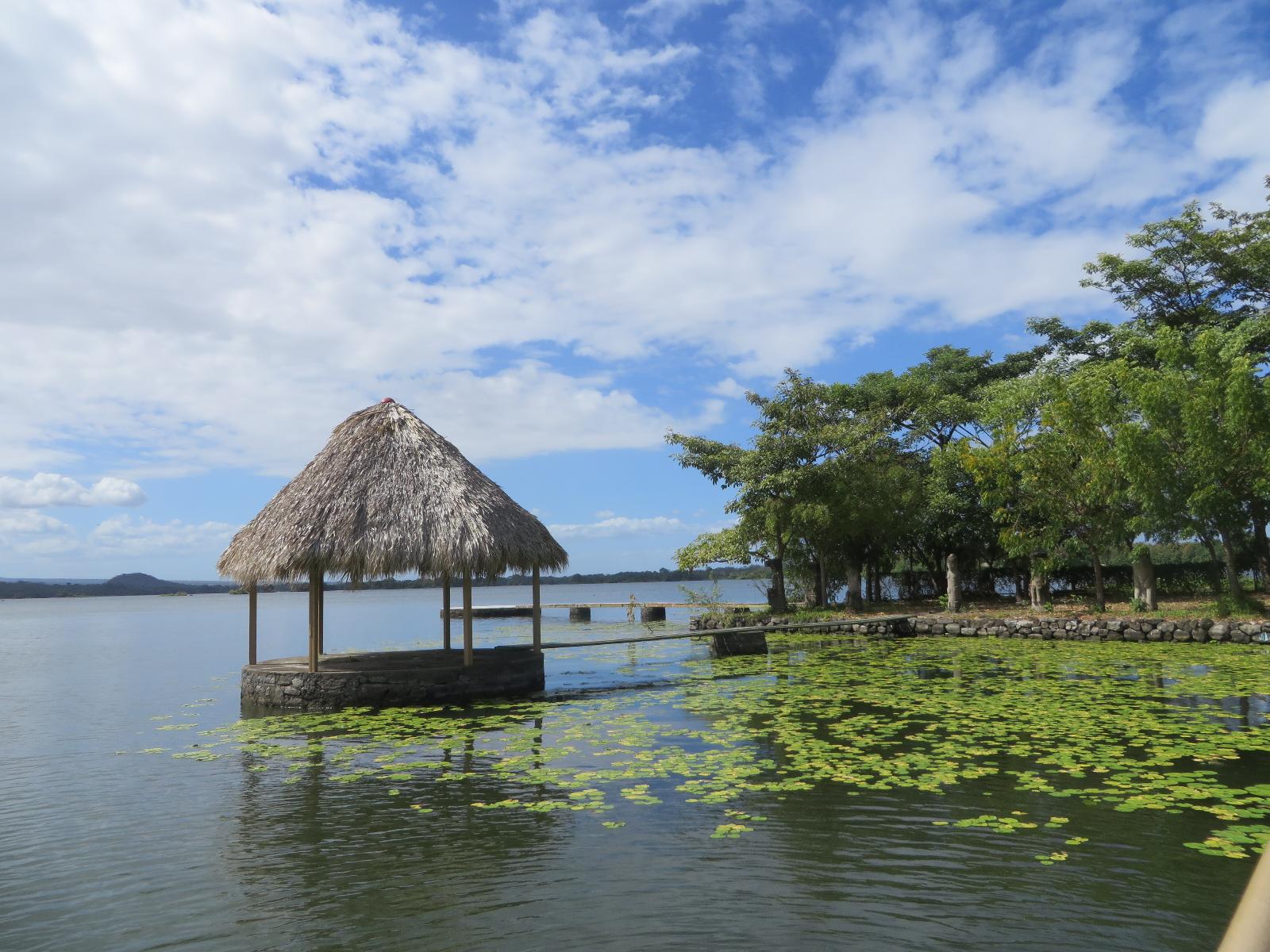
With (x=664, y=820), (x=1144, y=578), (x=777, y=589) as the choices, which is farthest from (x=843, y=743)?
(x=777, y=589)

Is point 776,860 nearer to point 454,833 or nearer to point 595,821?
point 595,821

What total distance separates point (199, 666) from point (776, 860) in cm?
1940

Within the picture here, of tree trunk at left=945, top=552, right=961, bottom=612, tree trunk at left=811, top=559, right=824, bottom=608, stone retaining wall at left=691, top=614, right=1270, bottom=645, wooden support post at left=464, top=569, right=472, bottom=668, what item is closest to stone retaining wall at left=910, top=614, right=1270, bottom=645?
stone retaining wall at left=691, top=614, right=1270, bottom=645

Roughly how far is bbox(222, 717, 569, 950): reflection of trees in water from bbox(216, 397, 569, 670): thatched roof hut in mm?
4381

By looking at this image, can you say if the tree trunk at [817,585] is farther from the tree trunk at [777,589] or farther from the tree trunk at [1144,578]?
the tree trunk at [1144,578]

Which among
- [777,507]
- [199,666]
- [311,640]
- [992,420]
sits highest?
[992,420]

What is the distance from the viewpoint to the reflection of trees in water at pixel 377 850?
4.97 meters

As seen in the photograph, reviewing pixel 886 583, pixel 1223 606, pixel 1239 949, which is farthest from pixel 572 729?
pixel 886 583

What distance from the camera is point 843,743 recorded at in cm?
887

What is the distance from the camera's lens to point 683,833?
243 inches

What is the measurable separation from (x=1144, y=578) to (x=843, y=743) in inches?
649

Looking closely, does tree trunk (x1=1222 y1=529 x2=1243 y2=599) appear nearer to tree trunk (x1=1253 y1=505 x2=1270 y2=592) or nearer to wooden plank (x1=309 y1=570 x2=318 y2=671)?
tree trunk (x1=1253 y1=505 x2=1270 y2=592)

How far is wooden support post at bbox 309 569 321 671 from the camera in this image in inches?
477

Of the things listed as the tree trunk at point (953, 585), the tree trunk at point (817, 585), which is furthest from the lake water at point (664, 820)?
the tree trunk at point (817, 585)
